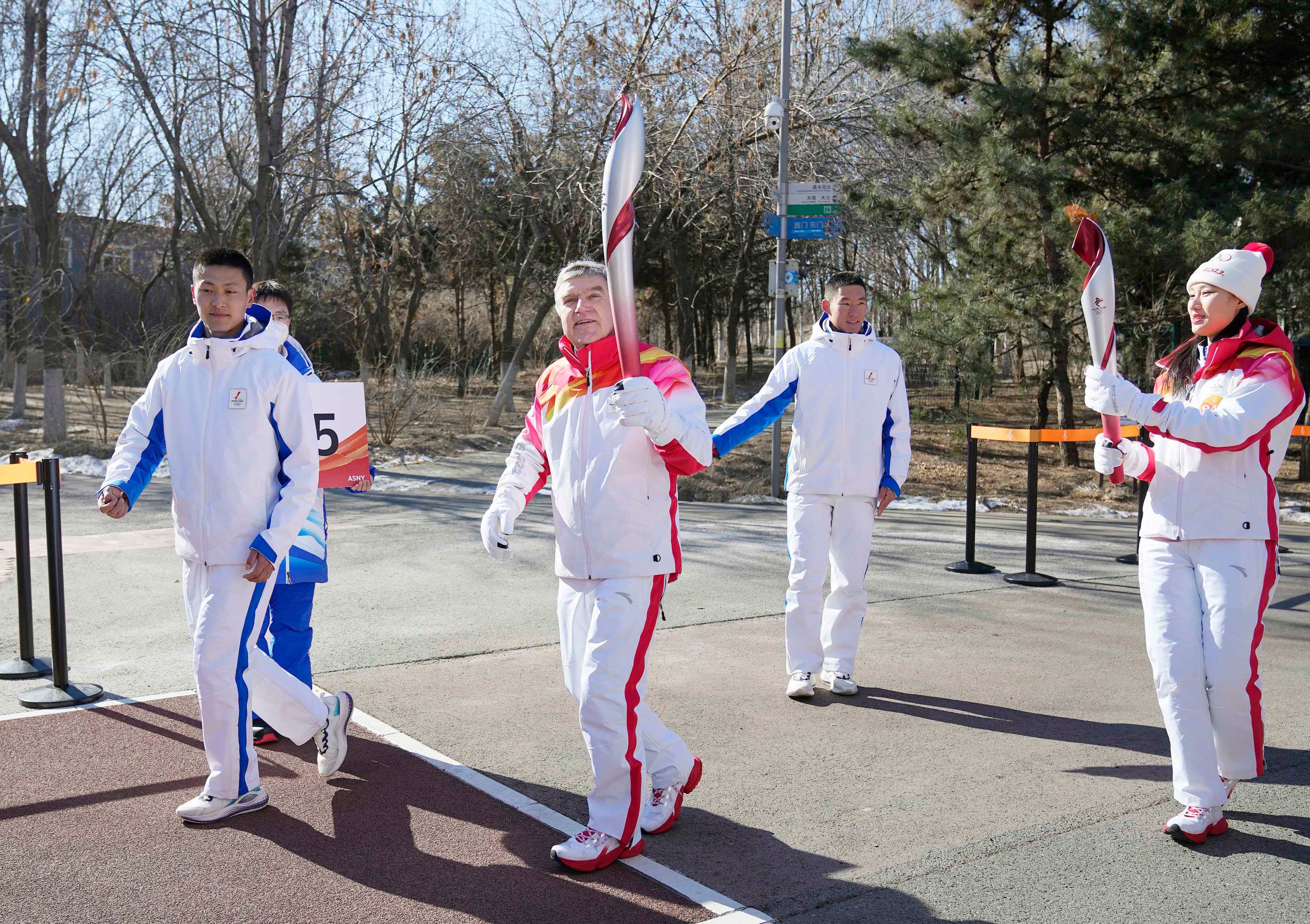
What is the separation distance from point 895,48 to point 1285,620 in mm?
10728

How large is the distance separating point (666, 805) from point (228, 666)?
5.38 feet

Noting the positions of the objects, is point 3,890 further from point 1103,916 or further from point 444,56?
point 444,56

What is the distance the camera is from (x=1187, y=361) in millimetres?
4262

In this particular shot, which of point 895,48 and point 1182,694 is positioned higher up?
point 895,48

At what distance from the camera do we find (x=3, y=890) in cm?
347

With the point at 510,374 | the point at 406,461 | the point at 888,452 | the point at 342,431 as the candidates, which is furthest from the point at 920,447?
the point at 342,431

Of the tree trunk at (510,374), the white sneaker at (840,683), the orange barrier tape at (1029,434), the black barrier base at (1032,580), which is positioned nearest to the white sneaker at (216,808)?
the white sneaker at (840,683)

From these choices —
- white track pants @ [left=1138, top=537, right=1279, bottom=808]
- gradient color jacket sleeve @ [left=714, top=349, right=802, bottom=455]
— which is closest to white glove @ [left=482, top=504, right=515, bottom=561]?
gradient color jacket sleeve @ [left=714, top=349, right=802, bottom=455]

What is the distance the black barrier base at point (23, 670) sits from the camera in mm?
5824

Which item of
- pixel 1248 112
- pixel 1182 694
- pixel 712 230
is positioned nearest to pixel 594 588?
pixel 1182 694

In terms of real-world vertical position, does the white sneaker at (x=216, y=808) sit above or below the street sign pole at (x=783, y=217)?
below

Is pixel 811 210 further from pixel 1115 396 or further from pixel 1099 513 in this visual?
pixel 1115 396

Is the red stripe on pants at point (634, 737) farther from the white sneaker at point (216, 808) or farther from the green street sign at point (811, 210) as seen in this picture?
the green street sign at point (811, 210)

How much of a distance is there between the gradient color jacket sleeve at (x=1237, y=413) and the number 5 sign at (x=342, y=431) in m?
3.52
